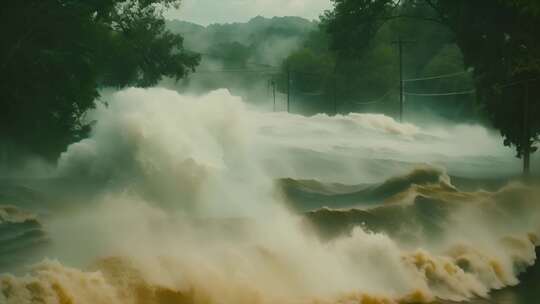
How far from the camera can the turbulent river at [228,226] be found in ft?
55.1

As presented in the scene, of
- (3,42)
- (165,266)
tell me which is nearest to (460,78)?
(3,42)

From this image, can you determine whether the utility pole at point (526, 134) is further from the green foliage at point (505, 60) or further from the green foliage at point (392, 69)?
the green foliage at point (392, 69)

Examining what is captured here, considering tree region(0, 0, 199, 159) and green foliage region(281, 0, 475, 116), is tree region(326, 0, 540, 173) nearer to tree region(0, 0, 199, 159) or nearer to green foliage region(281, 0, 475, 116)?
tree region(0, 0, 199, 159)

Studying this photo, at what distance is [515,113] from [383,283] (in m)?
20.7

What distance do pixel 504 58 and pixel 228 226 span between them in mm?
21930

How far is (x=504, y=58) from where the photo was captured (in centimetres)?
4103

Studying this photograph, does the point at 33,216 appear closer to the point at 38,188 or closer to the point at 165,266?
the point at 38,188

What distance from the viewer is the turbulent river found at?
16781mm

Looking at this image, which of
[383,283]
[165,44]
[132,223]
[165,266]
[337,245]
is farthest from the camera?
[165,44]

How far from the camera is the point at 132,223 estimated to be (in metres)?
23.4

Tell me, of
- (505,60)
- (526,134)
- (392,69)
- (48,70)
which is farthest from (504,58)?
(392,69)

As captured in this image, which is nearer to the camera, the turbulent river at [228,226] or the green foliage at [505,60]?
the turbulent river at [228,226]

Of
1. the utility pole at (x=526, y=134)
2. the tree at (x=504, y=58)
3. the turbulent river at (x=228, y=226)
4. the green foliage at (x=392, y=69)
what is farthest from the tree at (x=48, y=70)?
the green foliage at (x=392, y=69)

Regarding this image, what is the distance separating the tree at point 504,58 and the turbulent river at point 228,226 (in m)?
2.61
